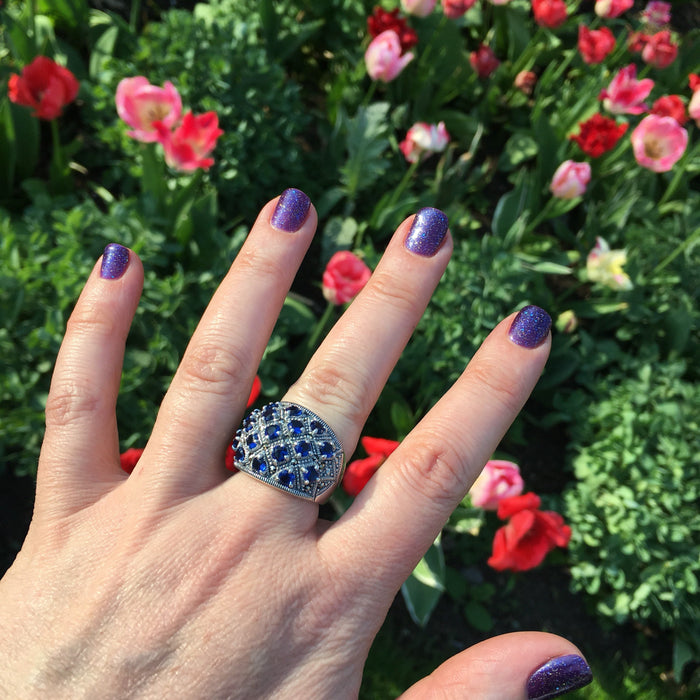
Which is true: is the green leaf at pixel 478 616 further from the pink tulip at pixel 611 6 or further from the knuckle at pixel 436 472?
the pink tulip at pixel 611 6

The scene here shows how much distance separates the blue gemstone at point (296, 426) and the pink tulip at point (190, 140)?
1127mm

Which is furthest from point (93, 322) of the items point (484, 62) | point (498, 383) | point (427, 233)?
point (484, 62)

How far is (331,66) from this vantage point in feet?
11.3

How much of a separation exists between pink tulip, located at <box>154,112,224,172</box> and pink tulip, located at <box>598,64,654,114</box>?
1.88 meters

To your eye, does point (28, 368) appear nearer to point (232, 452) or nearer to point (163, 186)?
point (163, 186)

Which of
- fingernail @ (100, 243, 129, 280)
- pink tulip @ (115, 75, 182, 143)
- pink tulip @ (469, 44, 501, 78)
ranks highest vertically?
pink tulip @ (469, 44, 501, 78)

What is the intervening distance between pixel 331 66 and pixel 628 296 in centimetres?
196

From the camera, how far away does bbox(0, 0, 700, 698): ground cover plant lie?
219 cm

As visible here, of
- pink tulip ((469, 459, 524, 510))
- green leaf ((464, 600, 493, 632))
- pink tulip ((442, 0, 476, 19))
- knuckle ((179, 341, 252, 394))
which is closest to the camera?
knuckle ((179, 341, 252, 394))

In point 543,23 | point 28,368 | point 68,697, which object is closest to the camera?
point 68,697

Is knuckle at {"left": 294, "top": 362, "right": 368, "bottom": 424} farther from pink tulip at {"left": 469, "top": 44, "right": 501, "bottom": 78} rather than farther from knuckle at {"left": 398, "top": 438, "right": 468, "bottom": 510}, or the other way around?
pink tulip at {"left": 469, "top": 44, "right": 501, "bottom": 78}

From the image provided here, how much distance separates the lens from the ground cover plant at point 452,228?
7.18 ft

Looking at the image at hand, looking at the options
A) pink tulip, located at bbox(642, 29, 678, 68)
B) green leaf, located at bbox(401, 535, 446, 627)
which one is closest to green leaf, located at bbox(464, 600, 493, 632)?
green leaf, located at bbox(401, 535, 446, 627)

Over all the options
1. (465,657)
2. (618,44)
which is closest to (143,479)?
(465,657)
